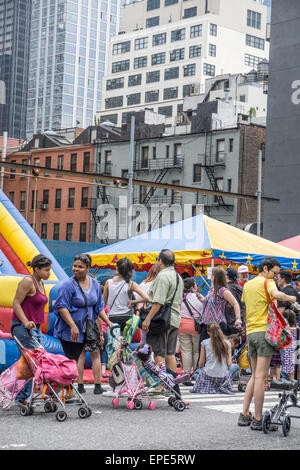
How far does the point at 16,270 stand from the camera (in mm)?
18641

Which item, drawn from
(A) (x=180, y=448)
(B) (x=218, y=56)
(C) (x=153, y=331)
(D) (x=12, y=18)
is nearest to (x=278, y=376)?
(C) (x=153, y=331)

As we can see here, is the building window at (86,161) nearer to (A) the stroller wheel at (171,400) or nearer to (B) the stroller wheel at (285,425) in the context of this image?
(A) the stroller wheel at (171,400)

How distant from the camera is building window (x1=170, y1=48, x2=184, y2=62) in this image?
4306 inches

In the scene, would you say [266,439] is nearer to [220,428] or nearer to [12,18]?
[220,428]

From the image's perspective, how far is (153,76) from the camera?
361 ft

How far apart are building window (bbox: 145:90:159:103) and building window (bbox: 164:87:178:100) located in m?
1.27

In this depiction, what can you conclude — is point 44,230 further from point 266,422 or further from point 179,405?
point 266,422

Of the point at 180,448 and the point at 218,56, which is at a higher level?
the point at 218,56

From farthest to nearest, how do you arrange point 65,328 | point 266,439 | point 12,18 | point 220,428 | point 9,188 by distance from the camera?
point 12,18, point 9,188, point 65,328, point 220,428, point 266,439

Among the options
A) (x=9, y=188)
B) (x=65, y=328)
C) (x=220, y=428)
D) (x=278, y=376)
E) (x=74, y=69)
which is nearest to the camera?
(x=220, y=428)

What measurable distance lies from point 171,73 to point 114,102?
8.88 metres

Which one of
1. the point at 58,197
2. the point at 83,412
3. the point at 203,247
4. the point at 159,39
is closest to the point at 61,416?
the point at 83,412

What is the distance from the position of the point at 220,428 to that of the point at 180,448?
1.35m

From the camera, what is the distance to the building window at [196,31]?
107750 millimetres
